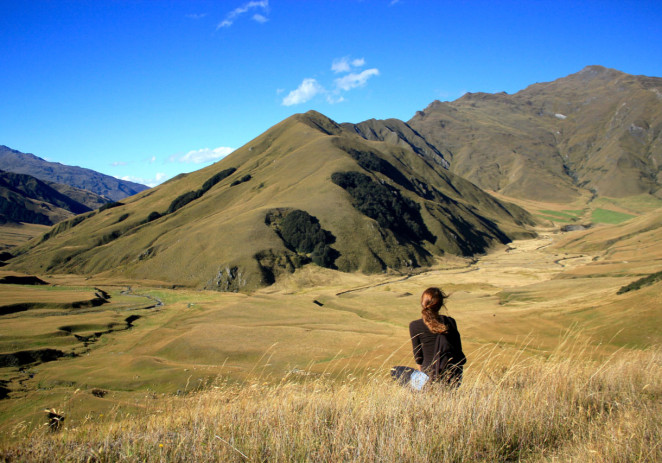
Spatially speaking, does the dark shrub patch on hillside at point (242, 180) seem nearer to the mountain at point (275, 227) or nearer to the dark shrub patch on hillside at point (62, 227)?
the mountain at point (275, 227)

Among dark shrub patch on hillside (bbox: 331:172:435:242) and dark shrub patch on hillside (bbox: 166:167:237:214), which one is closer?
dark shrub patch on hillside (bbox: 331:172:435:242)

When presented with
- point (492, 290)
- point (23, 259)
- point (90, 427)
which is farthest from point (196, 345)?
point (23, 259)

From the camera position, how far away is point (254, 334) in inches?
1510

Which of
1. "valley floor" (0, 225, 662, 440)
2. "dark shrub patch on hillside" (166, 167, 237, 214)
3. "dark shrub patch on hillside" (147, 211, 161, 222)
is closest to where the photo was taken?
"valley floor" (0, 225, 662, 440)

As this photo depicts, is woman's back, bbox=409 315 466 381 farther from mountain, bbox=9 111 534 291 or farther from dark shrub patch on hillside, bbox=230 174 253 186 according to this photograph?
dark shrub patch on hillside, bbox=230 174 253 186

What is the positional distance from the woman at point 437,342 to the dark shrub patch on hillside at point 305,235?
86.3 m

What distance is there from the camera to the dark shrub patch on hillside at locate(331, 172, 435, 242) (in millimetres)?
113812

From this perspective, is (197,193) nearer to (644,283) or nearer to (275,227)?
(275,227)

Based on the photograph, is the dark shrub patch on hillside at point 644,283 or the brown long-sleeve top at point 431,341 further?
the dark shrub patch on hillside at point 644,283

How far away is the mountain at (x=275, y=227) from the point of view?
92.7 meters

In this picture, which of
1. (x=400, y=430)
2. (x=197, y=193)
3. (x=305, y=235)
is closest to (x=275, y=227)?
(x=305, y=235)

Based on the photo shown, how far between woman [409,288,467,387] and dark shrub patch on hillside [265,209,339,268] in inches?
3399

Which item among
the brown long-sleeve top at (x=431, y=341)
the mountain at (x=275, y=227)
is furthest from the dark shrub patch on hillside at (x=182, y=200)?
the brown long-sleeve top at (x=431, y=341)

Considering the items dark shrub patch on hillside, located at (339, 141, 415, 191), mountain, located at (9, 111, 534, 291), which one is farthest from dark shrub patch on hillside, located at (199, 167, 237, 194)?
dark shrub patch on hillside, located at (339, 141, 415, 191)
